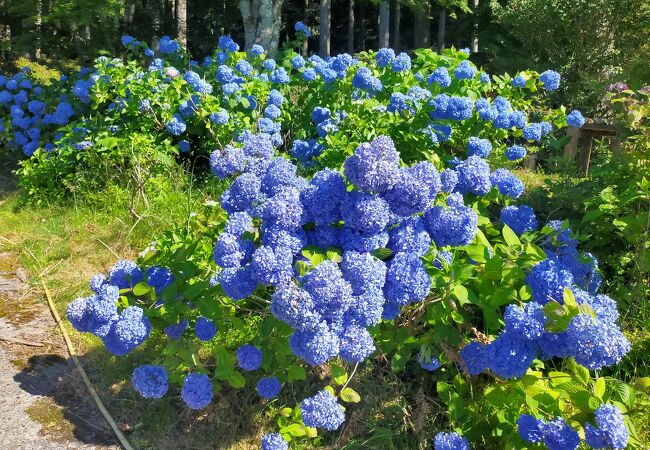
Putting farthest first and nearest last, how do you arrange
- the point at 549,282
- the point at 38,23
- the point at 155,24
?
the point at 155,24 < the point at 38,23 < the point at 549,282

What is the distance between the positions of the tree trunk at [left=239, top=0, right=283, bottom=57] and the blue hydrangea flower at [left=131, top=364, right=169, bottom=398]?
5746mm

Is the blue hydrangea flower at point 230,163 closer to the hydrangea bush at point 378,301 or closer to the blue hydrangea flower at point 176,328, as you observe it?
the hydrangea bush at point 378,301

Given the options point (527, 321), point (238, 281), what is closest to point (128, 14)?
point (238, 281)

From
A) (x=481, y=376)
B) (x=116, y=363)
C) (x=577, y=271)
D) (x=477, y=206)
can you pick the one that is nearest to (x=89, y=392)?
(x=116, y=363)

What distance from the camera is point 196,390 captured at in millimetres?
2152

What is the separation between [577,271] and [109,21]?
9398mm

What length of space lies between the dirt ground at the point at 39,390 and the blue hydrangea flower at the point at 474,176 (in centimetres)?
188

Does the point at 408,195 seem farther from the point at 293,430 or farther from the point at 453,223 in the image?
the point at 293,430

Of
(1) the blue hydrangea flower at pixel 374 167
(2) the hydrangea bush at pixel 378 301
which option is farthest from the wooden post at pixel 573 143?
(1) the blue hydrangea flower at pixel 374 167

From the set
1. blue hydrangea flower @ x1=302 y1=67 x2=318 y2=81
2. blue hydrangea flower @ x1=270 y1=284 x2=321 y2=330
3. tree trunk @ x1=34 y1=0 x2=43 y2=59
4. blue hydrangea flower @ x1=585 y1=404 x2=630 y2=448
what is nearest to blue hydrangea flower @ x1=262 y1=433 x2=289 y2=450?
blue hydrangea flower @ x1=270 y1=284 x2=321 y2=330

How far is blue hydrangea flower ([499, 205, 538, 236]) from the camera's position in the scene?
2.54 metres

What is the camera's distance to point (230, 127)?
4.45m

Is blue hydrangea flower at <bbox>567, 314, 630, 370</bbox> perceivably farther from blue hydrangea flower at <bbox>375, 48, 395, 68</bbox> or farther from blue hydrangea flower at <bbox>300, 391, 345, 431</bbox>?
blue hydrangea flower at <bbox>375, 48, 395, 68</bbox>

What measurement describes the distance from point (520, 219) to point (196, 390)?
5.17ft
